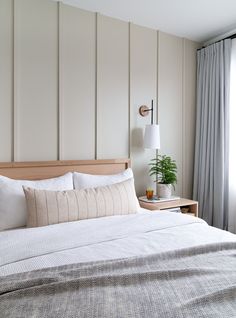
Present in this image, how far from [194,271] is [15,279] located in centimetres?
76

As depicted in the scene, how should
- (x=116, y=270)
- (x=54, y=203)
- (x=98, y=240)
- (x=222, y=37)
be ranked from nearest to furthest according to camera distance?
(x=116, y=270), (x=98, y=240), (x=54, y=203), (x=222, y=37)

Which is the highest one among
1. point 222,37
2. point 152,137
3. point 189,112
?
point 222,37

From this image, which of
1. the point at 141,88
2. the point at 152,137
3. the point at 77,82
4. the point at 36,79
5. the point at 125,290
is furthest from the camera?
the point at 141,88

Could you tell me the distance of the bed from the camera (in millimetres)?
981

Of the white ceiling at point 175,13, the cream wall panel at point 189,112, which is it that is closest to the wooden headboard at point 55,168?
the cream wall panel at point 189,112

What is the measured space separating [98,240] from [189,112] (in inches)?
94.3

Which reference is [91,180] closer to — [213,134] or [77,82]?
[77,82]

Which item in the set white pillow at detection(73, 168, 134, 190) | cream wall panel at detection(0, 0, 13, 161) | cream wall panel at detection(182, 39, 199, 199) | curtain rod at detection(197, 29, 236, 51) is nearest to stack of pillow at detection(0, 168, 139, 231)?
white pillow at detection(73, 168, 134, 190)

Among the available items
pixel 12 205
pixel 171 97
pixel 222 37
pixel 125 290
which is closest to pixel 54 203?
pixel 12 205

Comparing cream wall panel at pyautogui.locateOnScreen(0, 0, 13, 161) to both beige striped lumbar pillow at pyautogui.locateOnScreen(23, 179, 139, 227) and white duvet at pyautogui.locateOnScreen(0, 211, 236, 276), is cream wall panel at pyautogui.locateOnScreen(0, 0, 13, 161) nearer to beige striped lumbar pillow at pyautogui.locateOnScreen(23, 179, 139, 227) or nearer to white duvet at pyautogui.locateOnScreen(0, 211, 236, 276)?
beige striped lumbar pillow at pyautogui.locateOnScreen(23, 179, 139, 227)

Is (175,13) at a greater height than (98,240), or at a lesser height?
greater

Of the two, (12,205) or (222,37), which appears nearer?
(12,205)

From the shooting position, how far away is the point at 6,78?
7.85 ft

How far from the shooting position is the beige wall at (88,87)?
2438 mm
